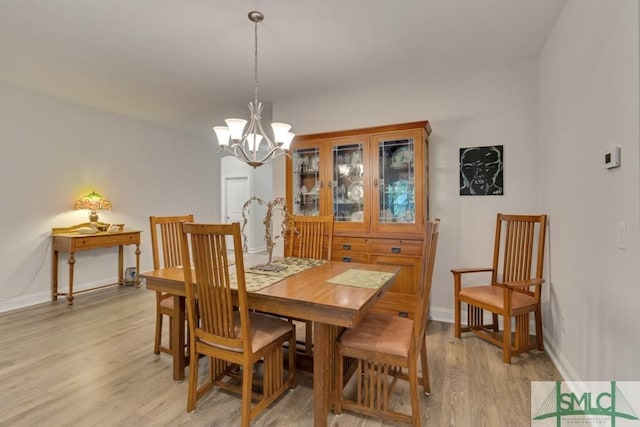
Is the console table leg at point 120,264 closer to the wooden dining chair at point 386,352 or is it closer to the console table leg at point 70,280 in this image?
the console table leg at point 70,280

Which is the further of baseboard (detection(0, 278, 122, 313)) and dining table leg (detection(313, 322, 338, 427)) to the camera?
baseboard (detection(0, 278, 122, 313))

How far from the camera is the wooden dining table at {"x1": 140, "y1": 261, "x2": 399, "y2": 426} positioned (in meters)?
1.51

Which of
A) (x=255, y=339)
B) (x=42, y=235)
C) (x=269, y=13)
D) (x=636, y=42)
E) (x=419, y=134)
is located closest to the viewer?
(x=636, y=42)

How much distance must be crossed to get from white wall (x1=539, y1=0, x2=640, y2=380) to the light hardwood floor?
487 mm

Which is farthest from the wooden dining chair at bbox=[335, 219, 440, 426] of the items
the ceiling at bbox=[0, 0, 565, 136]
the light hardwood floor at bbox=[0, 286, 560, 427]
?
the ceiling at bbox=[0, 0, 565, 136]

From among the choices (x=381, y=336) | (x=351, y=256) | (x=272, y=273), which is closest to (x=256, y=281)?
(x=272, y=273)

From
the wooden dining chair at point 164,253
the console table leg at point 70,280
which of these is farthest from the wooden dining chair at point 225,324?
the console table leg at point 70,280

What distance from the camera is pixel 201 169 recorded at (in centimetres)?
602

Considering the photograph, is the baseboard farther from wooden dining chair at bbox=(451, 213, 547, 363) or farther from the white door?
wooden dining chair at bbox=(451, 213, 547, 363)

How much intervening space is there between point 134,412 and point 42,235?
3239 mm

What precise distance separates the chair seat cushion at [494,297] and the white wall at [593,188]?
0.65ft

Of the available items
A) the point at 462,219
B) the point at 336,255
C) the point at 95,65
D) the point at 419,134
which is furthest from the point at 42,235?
the point at 462,219

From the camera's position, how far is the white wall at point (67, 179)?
11.8 ft

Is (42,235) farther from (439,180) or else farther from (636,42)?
(636,42)
